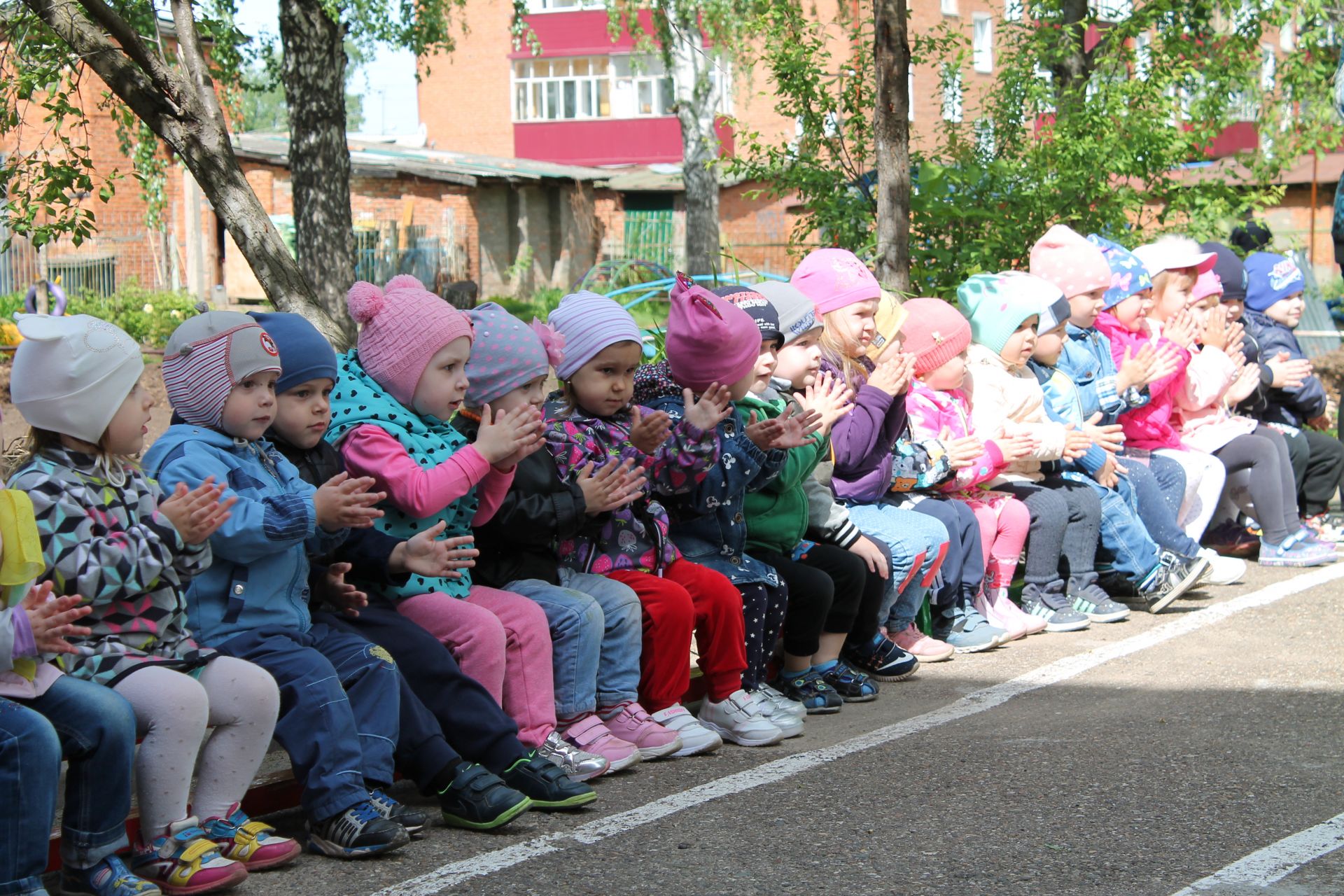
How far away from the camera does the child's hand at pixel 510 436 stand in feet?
15.0

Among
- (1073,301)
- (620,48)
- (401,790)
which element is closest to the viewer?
(401,790)

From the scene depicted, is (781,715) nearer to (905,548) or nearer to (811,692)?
(811,692)

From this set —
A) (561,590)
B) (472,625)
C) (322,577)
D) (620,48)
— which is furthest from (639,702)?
(620,48)

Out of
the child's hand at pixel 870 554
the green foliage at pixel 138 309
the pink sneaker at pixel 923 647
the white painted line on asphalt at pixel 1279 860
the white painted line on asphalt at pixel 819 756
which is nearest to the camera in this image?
the white painted line on asphalt at pixel 1279 860

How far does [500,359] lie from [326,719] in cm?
150

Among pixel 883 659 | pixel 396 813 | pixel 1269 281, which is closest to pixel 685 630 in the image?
pixel 396 813

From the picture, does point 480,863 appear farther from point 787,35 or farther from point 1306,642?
point 787,35

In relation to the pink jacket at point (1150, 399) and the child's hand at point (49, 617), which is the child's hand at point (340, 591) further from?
the pink jacket at point (1150, 399)

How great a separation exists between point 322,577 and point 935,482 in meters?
3.25

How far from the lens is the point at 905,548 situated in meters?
6.37

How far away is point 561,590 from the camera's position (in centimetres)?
491

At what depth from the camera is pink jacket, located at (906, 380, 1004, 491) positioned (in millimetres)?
6867

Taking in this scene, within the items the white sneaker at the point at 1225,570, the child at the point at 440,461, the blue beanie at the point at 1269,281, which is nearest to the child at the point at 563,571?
the child at the point at 440,461

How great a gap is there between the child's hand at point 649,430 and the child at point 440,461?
21.7 inches
